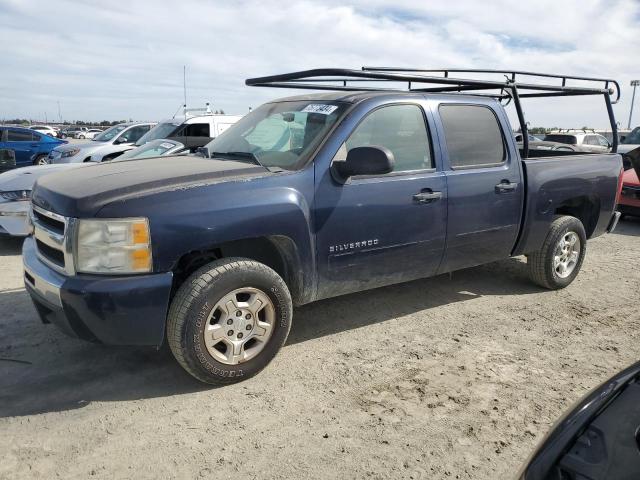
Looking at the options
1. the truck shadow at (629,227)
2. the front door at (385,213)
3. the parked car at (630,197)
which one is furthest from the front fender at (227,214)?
the parked car at (630,197)

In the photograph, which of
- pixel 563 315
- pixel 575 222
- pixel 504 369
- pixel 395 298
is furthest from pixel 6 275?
pixel 575 222

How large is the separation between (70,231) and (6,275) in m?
3.20

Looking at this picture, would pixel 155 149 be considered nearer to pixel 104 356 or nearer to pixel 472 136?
pixel 104 356

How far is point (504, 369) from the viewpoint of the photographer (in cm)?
362

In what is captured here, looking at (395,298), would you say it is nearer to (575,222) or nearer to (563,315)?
(563,315)

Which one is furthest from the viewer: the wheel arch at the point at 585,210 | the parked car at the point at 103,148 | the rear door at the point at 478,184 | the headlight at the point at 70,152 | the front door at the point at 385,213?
the headlight at the point at 70,152

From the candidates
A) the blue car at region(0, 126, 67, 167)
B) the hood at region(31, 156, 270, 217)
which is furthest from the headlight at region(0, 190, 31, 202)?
the blue car at region(0, 126, 67, 167)

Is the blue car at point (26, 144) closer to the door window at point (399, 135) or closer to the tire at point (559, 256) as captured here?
the door window at point (399, 135)

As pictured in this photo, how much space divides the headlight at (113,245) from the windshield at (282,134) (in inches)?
44.6

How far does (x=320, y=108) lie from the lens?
4008mm

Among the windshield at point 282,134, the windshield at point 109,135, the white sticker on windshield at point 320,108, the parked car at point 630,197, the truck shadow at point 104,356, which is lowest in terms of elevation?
the truck shadow at point 104,356

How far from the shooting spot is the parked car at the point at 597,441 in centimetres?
150

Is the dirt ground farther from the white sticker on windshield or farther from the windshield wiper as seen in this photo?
the white sticker on windshield

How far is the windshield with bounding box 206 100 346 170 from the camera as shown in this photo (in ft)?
12.3
